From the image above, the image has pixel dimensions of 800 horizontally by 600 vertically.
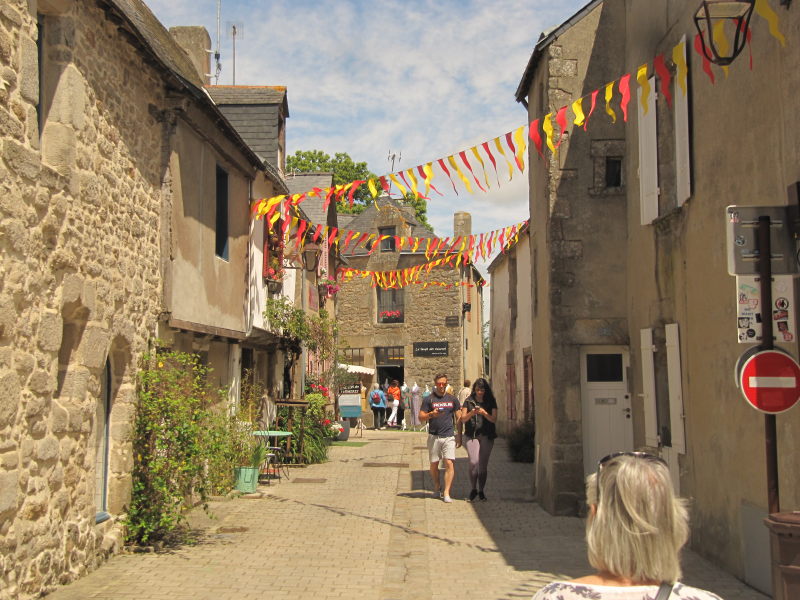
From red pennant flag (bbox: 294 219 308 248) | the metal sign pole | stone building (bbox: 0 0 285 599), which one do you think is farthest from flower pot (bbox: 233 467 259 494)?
the metal sign pole

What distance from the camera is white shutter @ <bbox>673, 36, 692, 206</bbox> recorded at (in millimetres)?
8055

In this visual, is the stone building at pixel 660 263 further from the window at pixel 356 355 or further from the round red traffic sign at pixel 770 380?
the window at pixel 356 355

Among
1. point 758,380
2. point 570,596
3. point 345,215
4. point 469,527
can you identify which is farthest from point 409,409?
point 570,596

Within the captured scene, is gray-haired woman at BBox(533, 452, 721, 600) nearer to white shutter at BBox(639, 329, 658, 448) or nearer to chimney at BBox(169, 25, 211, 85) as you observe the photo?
white shutter at BBox(639, 329, 658, 448)

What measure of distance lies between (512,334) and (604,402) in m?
10.7

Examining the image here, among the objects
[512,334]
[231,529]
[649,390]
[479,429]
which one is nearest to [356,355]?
[512,334]

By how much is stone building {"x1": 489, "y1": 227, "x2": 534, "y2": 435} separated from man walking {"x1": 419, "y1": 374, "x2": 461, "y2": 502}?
5448 mm

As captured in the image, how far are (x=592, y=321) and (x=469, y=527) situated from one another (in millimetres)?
2917

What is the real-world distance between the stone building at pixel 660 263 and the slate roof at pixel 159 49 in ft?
13.5

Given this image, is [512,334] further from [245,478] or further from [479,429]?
[245,478]

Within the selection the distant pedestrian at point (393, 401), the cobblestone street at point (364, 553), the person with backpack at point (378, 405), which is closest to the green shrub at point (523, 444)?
the cobblestone street at point (364, 553)

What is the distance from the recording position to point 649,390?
31.1ft

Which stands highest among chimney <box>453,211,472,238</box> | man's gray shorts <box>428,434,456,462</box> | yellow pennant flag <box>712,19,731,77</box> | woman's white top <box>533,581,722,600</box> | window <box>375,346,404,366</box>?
chimney <box>453,211,472,238</box>

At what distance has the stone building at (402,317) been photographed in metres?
32.7
